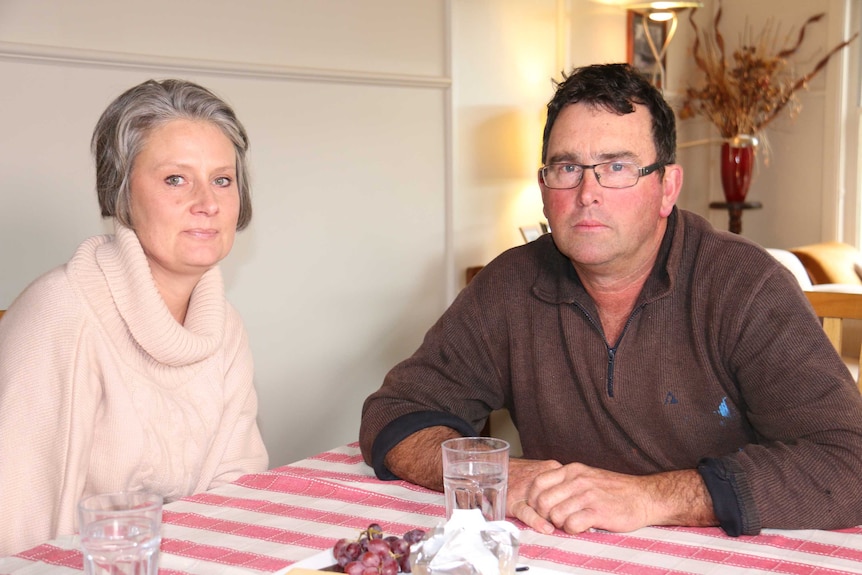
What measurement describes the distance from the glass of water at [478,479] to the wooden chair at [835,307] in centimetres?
107

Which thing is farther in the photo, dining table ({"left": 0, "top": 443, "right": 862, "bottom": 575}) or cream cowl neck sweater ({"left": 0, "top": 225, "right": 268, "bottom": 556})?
cream cowl neck sweater ({"left": 0, "top": 225, "right": 268, "bottom": 556})

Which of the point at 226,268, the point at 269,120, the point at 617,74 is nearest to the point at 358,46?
the point at 269,120

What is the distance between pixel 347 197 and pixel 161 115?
1.85 meters

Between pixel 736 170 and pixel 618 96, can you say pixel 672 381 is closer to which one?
pixel 618 96

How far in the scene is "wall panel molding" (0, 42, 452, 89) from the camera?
102 inches

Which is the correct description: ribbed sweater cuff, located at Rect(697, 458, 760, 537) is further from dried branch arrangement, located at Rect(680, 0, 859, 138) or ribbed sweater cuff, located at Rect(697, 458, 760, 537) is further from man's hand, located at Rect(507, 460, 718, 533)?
dried branch arrangement, located at Rect(680, 0, 859, 138)

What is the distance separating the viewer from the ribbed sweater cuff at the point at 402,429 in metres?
1.59

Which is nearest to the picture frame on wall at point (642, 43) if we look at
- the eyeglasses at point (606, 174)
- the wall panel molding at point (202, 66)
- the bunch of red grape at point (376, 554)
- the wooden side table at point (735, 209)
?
the wooden side table at point (735, 209)

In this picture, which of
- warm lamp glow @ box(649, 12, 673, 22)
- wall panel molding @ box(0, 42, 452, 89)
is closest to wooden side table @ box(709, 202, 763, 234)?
warm lamp glow @ box(649, 12, 673, 22)

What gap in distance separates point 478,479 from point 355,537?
0.20m

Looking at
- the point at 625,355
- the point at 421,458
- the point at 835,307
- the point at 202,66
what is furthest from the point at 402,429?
the point at 202,66

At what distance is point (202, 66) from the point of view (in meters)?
2.98

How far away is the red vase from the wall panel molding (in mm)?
2129

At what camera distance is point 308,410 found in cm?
353
